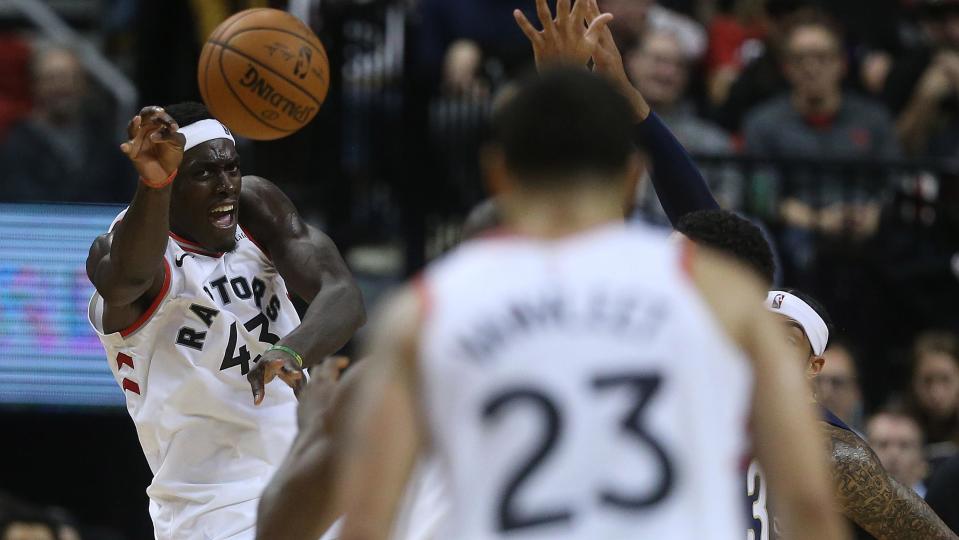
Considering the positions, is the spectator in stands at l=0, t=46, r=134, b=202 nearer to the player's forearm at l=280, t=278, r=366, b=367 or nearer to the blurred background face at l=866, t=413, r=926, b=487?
the blurred background face at l=866, t=413, r=926, b=487

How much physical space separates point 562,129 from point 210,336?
2965mm

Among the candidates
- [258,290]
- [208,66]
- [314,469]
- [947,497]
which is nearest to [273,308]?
[258,290]

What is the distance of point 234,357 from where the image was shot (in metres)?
5.91

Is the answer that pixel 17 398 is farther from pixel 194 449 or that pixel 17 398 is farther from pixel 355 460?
pixel 355 460

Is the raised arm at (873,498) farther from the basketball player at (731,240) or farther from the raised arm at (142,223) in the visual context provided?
the raised arm at (142,223)

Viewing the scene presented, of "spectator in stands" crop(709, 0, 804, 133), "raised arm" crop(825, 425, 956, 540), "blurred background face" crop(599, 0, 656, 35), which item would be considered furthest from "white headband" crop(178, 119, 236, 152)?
"spectator in stands" crop(709, 0, 804, 133)

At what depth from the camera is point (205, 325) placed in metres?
5.91

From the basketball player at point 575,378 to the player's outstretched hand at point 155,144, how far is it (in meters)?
2.19

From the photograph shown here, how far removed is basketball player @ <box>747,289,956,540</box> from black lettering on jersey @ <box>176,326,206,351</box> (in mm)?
1912

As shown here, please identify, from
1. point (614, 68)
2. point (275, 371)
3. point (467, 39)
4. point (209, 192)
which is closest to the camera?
point (275, 371)

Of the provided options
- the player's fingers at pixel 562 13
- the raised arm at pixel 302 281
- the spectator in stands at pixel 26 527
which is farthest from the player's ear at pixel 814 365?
the spectator in stands at pixel 26 527

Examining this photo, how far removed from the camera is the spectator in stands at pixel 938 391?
976 cm

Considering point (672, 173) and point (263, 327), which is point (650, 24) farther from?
point (263, 327)

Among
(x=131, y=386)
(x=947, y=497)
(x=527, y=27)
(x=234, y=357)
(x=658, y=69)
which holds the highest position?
(x=527, y=27)
